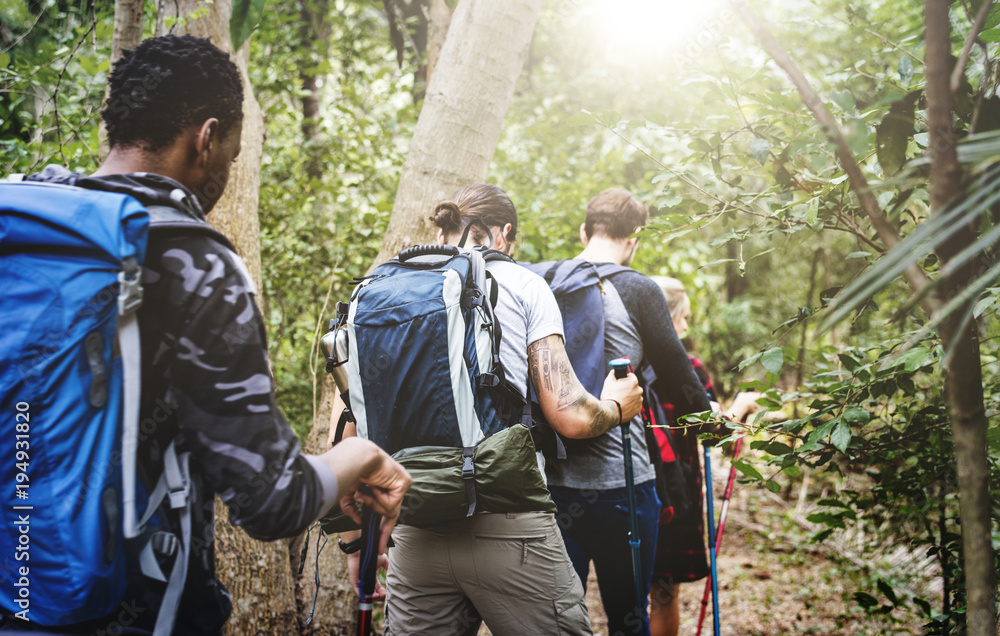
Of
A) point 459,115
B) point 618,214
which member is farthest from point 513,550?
point 459,115

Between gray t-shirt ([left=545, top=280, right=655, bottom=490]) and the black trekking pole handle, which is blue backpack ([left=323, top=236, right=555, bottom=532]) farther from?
gray t-shirt ([left=545, top=280, right=655, bottom=490])

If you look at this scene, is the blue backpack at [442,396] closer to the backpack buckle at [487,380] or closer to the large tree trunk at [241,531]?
the backpack buckle at [487,380]

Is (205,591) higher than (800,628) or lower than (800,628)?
higher

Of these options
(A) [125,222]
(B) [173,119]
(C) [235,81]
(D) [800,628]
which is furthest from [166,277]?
(D) [800,628]

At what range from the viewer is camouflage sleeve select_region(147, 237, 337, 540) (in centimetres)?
113

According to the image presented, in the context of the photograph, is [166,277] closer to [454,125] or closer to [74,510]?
[74,510]

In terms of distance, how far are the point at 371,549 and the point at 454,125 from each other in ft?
7.03

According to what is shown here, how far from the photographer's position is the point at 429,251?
201cm

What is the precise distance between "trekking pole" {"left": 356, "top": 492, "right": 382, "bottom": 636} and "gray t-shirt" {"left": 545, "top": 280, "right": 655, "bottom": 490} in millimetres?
951

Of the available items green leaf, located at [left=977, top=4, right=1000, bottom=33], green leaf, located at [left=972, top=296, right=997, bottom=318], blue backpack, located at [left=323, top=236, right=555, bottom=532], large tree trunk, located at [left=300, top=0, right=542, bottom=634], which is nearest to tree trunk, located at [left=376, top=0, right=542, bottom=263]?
large tree trunk, located at [left=300, top=0, right=542, bottom=634]

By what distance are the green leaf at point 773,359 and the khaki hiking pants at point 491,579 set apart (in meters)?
0.81

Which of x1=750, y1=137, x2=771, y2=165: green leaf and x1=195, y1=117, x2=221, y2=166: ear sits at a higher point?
x1=750, y1=137, x2=771, y2=165: green leaf

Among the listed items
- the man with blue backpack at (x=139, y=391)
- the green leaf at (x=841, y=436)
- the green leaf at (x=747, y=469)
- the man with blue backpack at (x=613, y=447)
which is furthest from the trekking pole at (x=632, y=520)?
the man with blue backpack at (x=139, y=391)

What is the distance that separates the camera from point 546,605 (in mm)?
1872
